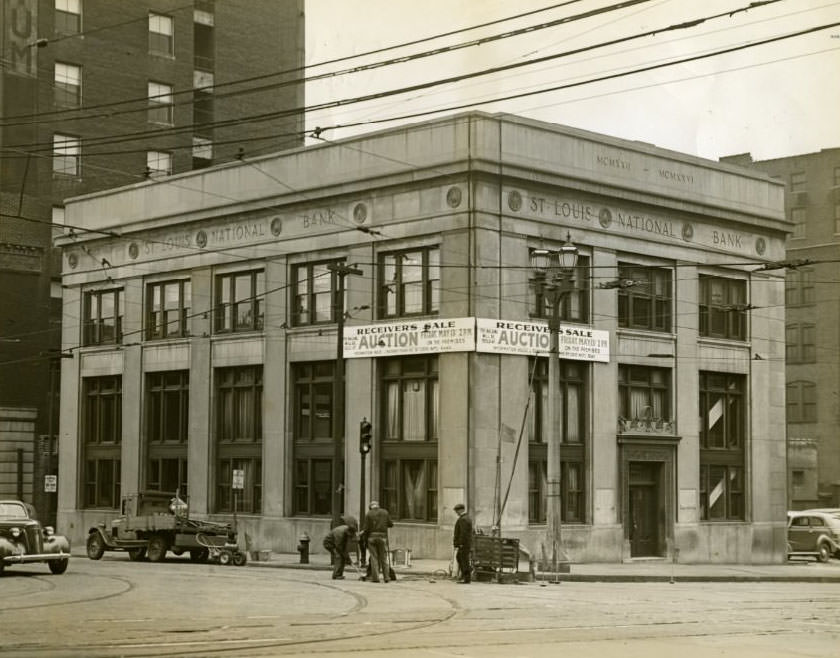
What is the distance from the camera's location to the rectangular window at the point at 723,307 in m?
46.5

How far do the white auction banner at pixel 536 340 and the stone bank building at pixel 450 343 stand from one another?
66mm

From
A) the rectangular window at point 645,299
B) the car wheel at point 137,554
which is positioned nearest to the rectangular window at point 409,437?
the rectangular window at point 645,299

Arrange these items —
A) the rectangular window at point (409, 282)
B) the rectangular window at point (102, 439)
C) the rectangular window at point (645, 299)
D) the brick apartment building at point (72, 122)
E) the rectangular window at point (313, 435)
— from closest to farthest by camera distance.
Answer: the rectangular window at point (409, 282)
the rectangular window at point (645, 299)
the rectangular window at point (313, 435)
the rectangular window at point (102, 439)
the brick apartment building at point (72, 122)

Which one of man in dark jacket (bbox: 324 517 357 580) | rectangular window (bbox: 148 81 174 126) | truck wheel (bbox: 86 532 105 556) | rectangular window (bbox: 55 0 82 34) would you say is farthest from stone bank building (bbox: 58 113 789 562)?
rectangular window (bbox: 148 81 174 126)

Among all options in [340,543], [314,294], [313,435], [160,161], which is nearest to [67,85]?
[160,161]

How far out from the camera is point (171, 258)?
4966cm

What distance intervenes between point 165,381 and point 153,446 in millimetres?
2387

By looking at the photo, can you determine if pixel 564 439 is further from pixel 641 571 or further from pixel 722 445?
pixel 722 445

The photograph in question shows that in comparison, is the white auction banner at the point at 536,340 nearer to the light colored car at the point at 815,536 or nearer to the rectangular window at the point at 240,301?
the rectangular window at the point at 240,301

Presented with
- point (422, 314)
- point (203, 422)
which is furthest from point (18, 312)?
point (422, 314)

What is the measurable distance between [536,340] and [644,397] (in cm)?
573

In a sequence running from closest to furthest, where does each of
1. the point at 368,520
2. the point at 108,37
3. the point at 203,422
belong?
the point at 368,520 < the point at 203,422 < the point at 108,37

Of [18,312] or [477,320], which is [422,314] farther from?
[18,312]

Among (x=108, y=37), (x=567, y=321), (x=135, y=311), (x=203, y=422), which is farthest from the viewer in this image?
(x=108, y=37)
